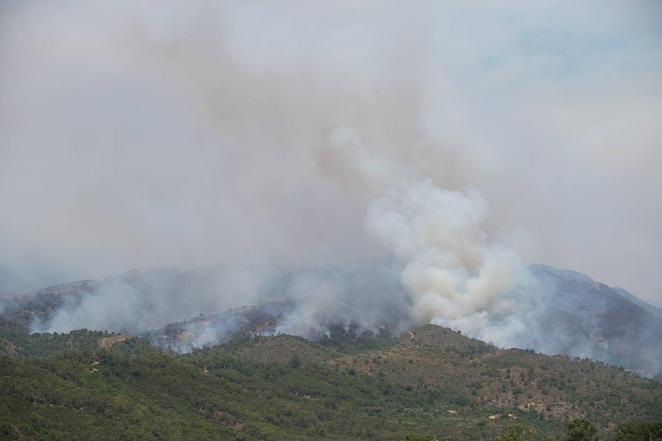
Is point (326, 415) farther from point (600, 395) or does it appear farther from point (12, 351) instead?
point (12, 351)

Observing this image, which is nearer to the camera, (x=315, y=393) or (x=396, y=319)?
(x=315, y=393)

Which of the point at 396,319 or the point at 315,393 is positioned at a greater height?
the point at 396,319

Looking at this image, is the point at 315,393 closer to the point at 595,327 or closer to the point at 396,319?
the point at 396,319

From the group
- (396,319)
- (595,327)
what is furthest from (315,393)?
(595,327)

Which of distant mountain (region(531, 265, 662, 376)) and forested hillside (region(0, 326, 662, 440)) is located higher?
distant mountain (region(531, 265, 662, 376))

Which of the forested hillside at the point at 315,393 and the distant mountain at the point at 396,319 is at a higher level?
the distant mountain at the point at 396,319

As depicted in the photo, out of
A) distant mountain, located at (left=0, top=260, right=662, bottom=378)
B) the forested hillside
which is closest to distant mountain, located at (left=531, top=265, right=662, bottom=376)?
distant mountain, located at (left=0, top=260, right=662, bottom=378)

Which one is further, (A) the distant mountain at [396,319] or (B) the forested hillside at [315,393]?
(A) the distant mountain at [396,319]

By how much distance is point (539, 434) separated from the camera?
99.2m

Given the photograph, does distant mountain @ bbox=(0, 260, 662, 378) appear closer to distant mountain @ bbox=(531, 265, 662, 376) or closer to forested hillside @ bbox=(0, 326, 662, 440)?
distant mountain @ bbox=(531, 265, 662, 376)

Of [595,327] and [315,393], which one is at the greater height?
[595,327]

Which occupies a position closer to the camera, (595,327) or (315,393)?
(315,393)

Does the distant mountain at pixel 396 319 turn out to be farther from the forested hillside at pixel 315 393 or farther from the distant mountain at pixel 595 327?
the forested hillside at pixel 315 393

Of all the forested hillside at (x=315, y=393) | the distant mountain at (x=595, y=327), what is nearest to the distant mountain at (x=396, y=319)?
the distant mountain at (x=595, y=327)
